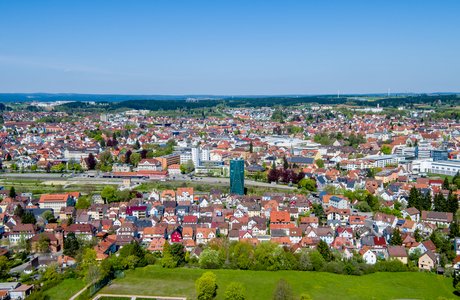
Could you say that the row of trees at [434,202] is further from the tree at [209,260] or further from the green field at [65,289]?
the green field at [65,289]

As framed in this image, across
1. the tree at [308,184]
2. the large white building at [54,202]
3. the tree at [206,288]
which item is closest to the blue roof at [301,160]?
the tree at [308,184]

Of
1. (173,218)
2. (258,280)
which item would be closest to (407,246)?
(258,280)

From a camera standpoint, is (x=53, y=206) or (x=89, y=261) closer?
(x=89, y=261)

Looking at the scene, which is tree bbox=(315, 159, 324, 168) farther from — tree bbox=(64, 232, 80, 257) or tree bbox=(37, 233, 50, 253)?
tree bbox=(37, 233, 50, 253)

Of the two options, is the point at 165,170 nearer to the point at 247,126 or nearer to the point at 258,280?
the point at 258,280

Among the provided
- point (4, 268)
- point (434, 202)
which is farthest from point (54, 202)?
point (434, 202)

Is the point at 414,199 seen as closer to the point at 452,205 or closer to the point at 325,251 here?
the point at 452,205
